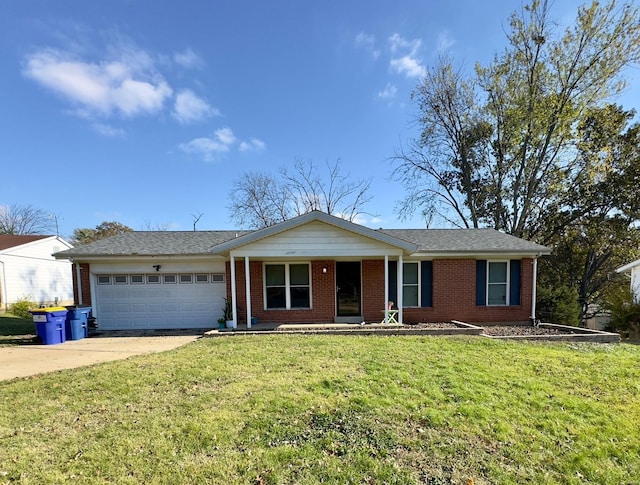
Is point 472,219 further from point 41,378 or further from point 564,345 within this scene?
point 41,378

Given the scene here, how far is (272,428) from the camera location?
12.9 feet

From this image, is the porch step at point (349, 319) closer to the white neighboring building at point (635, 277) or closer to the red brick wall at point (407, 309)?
the red brick wall at point (407, 309)

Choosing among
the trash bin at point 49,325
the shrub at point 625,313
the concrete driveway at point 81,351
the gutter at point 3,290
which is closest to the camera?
the concrete driveway at point 81,351

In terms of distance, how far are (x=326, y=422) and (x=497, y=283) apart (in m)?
Result: 10.4

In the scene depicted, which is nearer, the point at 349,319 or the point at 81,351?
the point at 81,351

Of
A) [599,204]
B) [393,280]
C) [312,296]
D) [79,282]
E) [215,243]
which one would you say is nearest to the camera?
[79,282]

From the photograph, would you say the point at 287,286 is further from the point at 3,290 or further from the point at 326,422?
the point at 3,290

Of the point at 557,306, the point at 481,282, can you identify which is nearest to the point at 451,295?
the point at 481,282

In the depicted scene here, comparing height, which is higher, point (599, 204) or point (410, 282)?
point (599, 204)

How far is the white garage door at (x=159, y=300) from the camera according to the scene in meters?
11.6

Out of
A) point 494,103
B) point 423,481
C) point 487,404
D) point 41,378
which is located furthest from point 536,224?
point 41,378

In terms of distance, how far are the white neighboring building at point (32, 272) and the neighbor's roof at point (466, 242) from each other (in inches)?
854

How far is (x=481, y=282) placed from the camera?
12.0 metres

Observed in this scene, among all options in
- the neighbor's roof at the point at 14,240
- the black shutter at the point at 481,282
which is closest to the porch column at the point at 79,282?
the black shutter at the point at 481,282
